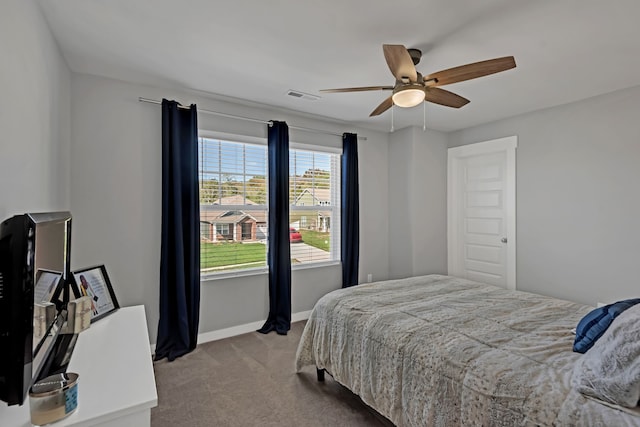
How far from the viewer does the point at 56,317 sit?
4.78 feet

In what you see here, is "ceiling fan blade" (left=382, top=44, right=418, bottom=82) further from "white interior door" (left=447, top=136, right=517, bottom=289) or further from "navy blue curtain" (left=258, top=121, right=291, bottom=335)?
"white interior door" (left=447, top=136, right=517, bottom=289)

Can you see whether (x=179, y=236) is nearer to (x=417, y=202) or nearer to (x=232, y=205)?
(x=232, y=205)

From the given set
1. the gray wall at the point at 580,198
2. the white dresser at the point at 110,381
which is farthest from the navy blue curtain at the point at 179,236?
the gray wall at the point at 580,198

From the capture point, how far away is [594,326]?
1.62m

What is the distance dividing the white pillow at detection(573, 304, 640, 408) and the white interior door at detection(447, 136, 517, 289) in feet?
9.57

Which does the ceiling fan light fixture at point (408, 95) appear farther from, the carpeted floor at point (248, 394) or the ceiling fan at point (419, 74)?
the carpeted floor at point (248, 394)

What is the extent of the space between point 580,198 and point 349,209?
98.7 inches

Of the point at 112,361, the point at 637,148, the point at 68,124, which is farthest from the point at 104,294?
the point at 637,148

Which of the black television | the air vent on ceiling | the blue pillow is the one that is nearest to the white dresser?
the black television

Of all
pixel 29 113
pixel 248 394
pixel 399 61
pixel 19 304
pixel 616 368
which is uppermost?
pixel 399 61

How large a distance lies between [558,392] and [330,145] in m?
3.43

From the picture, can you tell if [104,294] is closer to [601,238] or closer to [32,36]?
[32,36]

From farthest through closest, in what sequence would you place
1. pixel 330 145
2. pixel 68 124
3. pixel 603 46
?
pixel 330 145 → pixel 68 124 → pixel 603 46

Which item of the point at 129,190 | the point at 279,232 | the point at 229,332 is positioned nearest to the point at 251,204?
the point at 279,232
